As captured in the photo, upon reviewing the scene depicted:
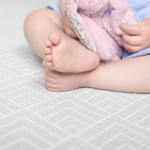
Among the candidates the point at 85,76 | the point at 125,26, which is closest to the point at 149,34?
the point at 125,26

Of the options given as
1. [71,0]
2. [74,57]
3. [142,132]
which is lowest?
[142,132]

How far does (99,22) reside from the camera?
2.39 feet

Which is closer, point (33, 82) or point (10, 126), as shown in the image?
point (10, 126)

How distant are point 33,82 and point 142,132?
1.15ft

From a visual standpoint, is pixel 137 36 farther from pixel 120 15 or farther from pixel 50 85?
pixel 50 85

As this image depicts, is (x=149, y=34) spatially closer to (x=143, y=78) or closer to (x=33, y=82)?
(x=143, y=78)

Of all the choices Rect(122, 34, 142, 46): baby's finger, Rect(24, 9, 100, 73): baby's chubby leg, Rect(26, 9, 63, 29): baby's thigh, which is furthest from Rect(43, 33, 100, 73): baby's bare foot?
Rect(26, 9, 63, 29): baby's thigh

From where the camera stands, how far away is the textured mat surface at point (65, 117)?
1.53 ft

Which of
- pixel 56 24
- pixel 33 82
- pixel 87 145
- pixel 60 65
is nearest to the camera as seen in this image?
pixel 87 145

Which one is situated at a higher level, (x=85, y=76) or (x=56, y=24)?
(x=56, y=24)

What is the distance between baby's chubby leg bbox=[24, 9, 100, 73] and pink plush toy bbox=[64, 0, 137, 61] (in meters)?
0.03

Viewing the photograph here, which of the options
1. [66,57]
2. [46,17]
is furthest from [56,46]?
[46,17]

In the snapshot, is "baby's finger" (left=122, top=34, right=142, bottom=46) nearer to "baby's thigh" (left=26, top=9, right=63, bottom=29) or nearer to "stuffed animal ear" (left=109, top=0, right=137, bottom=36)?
"stuffed animal ear" (left=109, top=0, right=137, bottom=36)

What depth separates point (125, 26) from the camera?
682 millimetres
